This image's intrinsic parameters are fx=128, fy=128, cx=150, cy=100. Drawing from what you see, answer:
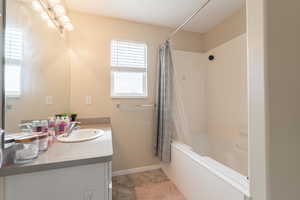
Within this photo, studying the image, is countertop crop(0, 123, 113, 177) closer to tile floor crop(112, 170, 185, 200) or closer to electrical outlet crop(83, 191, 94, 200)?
electrical outlet crop(83, 191, 94, 200)

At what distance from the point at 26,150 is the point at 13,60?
0.58 m

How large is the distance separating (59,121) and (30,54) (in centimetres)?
62

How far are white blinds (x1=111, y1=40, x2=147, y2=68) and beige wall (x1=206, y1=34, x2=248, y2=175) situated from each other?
1.25 meters

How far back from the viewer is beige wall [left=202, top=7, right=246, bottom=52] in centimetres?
184

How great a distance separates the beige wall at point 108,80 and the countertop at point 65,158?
103 centimetres

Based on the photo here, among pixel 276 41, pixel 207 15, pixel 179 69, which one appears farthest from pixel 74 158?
pixel 207 15

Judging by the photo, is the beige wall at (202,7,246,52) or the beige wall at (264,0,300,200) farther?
the beige wall at (202,7,246,52)

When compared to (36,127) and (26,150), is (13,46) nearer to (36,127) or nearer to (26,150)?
(36,127)

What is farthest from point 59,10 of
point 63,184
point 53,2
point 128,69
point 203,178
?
point 203,178

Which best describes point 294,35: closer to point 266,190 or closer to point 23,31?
point 266,190

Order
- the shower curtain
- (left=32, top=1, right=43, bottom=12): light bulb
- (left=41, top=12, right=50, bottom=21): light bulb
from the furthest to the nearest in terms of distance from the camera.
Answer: the shower curtain → (left=41, top=12, right=50, bottom=21): light bulb → (left=32, top=1, right=43, bottom=12): light bulb

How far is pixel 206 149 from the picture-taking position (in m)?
2.21

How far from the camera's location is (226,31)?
6.83ft

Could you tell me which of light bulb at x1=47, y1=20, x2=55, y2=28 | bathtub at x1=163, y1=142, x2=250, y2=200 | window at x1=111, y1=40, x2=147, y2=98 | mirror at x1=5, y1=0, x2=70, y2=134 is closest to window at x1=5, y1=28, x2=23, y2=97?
mirror at x1=5, y1=0, x2=70, y2=134
